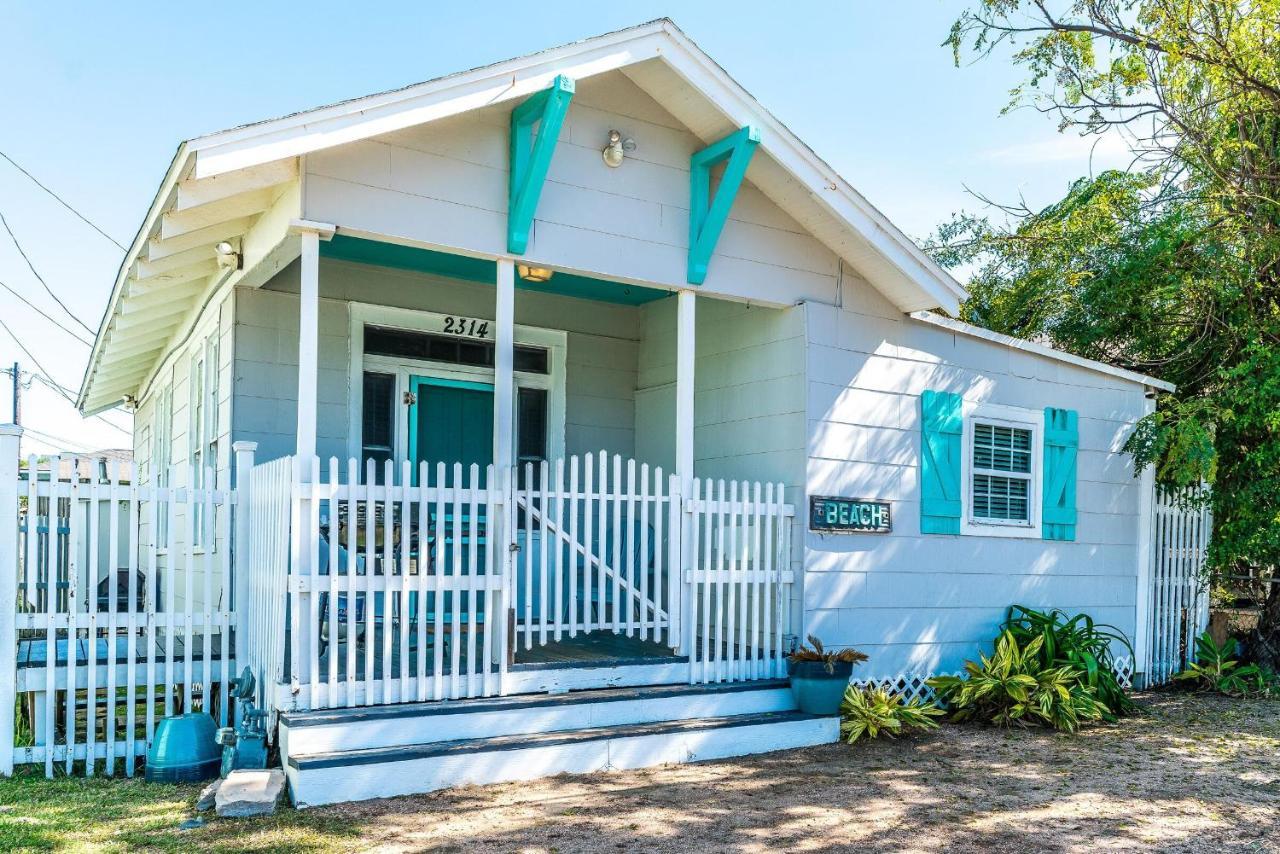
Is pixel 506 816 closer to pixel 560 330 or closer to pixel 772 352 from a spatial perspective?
pixel 772 352

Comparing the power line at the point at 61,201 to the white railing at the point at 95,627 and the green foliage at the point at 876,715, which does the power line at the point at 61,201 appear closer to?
the white railing at the point at 95,627

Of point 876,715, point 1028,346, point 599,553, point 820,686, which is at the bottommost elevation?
point 876,715

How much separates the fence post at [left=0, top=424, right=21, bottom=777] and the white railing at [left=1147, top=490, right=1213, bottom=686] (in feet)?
30.5

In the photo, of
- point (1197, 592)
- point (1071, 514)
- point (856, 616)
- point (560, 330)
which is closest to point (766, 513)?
point (856, 616)

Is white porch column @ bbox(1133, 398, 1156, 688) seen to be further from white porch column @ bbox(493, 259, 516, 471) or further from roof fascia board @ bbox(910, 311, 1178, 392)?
white porch column @ bbox(493, 259, 516, 471)

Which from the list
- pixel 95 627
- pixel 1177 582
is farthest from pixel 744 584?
pixel 1177 582

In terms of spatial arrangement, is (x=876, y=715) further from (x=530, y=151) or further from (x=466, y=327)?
(x=530, y=151)

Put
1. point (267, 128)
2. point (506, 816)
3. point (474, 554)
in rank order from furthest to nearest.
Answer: point (474, 554)
point (267, 128)
point (506, 816)

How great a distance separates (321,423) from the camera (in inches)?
318

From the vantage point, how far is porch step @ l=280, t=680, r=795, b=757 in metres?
5.62

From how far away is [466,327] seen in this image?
879 centimetres

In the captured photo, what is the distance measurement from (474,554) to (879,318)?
13.2 feet

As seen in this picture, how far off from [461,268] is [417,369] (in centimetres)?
102

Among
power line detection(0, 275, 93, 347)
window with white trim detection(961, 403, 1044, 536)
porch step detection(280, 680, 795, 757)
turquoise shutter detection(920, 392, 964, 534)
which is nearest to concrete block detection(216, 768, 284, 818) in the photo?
porch step detection(280, 680, 795, 757)
